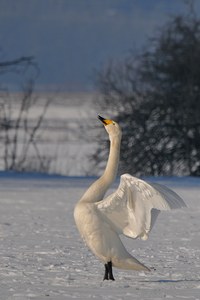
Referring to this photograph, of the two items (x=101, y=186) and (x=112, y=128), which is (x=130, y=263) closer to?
(x=101, y=186)

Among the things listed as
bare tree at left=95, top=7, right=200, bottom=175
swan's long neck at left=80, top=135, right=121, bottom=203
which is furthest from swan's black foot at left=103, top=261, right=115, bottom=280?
bare tree at left=95, top=7, right=200, bottom=175

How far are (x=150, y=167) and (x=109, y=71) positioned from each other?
278 centimetres

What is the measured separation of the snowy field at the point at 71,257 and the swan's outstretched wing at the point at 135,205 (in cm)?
42

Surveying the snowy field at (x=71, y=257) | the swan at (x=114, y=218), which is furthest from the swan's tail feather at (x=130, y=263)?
the snowy field at (x=71, y=257)

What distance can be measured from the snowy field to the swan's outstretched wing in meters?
0.42

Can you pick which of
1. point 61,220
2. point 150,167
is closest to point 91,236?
point 61,220

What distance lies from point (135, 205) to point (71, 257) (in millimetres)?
1930

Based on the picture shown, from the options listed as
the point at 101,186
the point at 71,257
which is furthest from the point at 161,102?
the point at 101,186

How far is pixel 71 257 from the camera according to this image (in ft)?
31.4

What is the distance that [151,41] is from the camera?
27.3m

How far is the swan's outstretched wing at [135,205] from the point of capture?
24.9 ft

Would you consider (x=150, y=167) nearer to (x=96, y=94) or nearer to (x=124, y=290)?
(x=96, y=94)

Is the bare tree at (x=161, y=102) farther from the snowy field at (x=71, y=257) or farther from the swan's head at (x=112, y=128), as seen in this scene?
the swan's head at (x=112, y=128)

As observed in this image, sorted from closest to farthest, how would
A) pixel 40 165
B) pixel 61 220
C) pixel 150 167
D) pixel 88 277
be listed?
1. pixel 88 277
2. pixel 61 220
3. pixel 40 165
4. pixel 150 167
